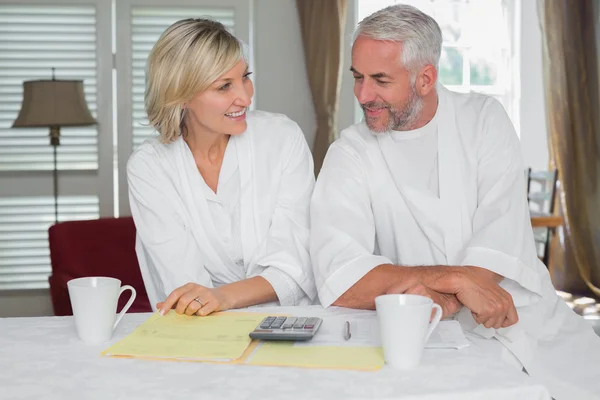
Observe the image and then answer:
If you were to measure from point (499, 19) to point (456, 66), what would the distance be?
44cm

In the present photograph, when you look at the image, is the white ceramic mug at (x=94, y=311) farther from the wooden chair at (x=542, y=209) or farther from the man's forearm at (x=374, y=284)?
the wooden chair at (x=542, y=209)

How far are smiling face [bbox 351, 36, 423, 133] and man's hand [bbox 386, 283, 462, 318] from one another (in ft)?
1.65

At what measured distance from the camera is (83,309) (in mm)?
1313

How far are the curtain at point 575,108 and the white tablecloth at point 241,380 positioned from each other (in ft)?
14.6

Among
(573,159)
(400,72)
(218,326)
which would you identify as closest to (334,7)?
(573,159)

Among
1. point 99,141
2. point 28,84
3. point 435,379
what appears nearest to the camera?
point 435,379

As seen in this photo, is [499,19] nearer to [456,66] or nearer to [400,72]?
[456,66]

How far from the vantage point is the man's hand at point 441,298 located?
160 centimetres

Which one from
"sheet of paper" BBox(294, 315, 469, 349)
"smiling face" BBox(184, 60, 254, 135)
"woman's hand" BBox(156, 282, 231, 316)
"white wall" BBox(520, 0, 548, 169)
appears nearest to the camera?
"sheet of paper" BBox(294, 315, 469, 349)

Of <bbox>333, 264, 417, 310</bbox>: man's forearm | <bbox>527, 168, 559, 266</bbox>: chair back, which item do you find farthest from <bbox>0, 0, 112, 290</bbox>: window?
<bbox>333, 264, 417, 310</bbox>: man's forearm

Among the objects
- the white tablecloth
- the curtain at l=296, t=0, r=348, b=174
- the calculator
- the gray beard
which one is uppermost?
the curtain at l=296, t=0, r=348, b=174

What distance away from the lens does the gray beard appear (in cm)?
197

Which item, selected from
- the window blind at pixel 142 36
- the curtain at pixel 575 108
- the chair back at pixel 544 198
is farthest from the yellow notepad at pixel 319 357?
the curtain at pixel 575 108

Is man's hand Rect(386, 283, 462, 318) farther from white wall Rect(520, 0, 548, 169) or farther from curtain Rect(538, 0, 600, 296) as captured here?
white wall Rect(520, 0, 548, 169)
